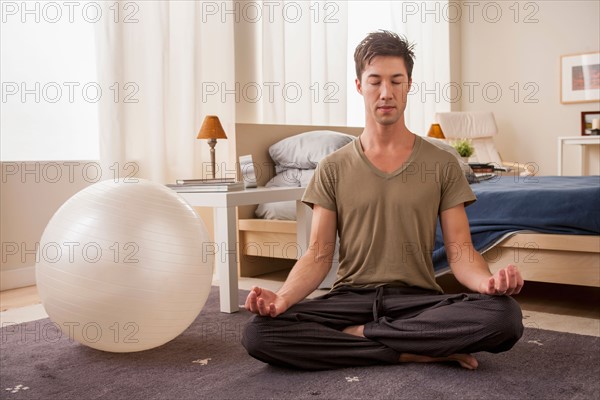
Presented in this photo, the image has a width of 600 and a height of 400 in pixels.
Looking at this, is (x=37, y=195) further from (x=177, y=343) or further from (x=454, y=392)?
(x=454, y=392)

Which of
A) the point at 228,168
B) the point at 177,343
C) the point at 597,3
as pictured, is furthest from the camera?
the point at 597,3

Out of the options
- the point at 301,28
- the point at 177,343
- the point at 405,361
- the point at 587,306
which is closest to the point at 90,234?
the point at 177,343

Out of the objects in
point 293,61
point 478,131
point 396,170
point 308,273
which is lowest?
point 308,273

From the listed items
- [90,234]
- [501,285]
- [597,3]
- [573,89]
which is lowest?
[501,285]

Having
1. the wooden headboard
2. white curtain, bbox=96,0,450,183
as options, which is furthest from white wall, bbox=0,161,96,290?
the wooden headboard

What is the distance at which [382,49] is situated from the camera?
179cm

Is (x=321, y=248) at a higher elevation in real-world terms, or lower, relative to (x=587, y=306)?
higher

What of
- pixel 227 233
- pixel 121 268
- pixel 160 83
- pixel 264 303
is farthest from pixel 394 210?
pixel 160 83

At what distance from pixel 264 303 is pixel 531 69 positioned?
547cm

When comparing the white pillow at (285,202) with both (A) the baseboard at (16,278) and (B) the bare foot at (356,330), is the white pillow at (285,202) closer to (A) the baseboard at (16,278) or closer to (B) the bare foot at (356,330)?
(A) the baseboard at (16,278)

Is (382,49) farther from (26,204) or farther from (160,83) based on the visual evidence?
(26,204)

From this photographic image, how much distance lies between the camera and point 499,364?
70.1 inches

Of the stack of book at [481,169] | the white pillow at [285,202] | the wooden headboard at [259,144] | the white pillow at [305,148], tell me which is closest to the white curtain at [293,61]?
the wooden headboard at [259,144]

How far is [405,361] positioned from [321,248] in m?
0.38
